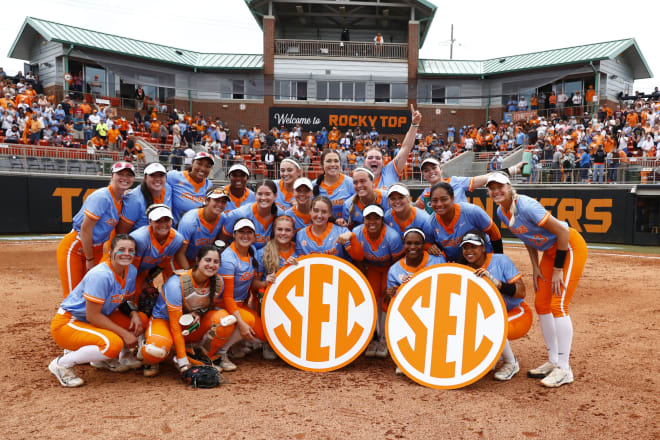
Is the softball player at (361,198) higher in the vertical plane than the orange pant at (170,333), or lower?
higher

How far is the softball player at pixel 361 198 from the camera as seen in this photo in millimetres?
5629

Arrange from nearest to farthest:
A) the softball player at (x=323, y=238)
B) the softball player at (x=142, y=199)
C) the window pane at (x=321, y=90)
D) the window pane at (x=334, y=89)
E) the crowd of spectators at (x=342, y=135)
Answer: the softball player at (x=323, y=238), the softball player at (x=142, y=199), the crowd of spectators at (x=342, y=135), the window pane at (x=321, y=90), the window pane at (x=334, y=89)

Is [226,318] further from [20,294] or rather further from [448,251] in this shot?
[20,294]

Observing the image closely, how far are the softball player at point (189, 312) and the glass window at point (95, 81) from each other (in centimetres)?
2955

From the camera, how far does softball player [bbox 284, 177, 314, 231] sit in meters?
5.61

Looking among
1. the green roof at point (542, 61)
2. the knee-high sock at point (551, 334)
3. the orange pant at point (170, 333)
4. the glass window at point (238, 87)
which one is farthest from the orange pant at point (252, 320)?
the green roof at point (542, 61)

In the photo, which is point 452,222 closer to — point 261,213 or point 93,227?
point 261,213

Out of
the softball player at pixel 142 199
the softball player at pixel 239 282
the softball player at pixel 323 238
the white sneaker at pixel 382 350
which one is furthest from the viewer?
the softball player at pixel 142 199

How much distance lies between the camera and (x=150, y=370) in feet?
15.7

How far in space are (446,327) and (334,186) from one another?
2.58 meters

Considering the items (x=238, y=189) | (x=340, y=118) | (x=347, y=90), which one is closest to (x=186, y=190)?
(x=238, y=189)

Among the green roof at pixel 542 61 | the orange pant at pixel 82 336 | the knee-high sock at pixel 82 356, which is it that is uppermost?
the green roof at pixel 542 61

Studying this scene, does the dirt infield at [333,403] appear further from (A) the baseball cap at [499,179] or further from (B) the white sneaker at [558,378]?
(A) the baseball cap at [499,179]

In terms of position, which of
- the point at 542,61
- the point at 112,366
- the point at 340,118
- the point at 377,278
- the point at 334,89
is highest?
the point at 542,61
